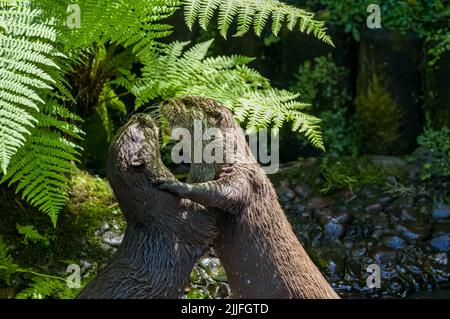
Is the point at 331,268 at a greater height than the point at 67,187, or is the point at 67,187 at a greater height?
the point at 67,187

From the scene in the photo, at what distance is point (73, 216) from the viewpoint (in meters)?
5.04

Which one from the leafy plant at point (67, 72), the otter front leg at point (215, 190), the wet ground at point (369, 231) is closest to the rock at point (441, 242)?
the wet ground at point (369, 231)

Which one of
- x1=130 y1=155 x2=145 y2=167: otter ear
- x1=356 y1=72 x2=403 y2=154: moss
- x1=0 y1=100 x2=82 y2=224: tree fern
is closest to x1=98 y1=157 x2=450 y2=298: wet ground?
x1=356 y1=72 x2=403 y2=154: moss

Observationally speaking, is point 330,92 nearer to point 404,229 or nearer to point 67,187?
point 404,229

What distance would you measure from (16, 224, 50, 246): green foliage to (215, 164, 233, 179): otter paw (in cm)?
149

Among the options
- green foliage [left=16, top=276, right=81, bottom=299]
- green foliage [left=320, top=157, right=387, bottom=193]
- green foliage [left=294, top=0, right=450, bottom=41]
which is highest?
green foliage [left=294, top=0, right=450, bottom=41]

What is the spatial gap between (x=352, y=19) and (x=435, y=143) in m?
1.17

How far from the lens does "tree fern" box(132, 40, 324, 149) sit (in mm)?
4301

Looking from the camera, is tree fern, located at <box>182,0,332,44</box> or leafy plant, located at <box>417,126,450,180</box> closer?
tree fern, located at <box>182,0,332,44</box>

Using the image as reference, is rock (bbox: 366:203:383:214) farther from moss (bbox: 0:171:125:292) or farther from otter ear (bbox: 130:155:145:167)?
otter ear (bbox: 130:155:145:167)

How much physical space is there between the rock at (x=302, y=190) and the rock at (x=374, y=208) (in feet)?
1.44

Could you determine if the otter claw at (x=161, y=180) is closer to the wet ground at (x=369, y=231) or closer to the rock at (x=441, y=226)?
the wet ground at (x=369, y=231)
